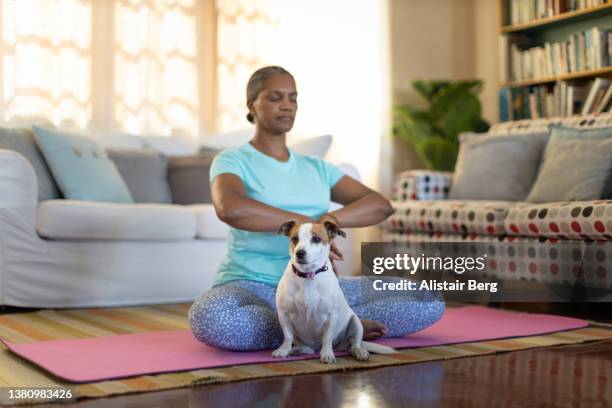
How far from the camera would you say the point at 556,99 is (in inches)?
205

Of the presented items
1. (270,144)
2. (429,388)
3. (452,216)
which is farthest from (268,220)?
(452,216)

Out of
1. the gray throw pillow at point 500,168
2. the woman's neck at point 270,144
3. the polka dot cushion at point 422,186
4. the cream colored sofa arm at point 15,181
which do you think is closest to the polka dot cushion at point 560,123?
the gray throw pillow at point 500,168

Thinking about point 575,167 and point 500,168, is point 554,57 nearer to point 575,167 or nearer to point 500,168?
point 500,168

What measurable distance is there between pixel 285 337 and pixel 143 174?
2251 millimetres

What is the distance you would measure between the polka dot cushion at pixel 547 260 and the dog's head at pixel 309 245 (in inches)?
60.7

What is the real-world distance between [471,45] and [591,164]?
289 centimetres

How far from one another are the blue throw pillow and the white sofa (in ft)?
0.70

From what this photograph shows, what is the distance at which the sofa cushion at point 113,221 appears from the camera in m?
3.52

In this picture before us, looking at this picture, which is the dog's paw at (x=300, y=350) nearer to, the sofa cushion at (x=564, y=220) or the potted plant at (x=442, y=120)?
the sofa cushion at (x=564, y=220)

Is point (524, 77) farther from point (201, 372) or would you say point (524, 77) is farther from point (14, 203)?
point (201, 372)

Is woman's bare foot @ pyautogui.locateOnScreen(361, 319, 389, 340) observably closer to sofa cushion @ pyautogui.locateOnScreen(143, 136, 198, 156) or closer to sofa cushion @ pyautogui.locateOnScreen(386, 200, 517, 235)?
sofa cushion @ pyautogui.locateOnScreen(386, 200, 517, 235)

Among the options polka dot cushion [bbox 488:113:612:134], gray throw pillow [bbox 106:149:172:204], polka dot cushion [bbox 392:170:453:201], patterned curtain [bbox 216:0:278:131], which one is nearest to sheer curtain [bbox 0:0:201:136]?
patterned curtain [bbox 216:0:278:131]

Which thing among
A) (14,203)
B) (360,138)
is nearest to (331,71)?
(360,138)

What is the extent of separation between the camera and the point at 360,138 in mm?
5816
